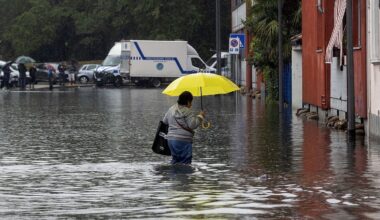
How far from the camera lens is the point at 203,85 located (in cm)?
1652

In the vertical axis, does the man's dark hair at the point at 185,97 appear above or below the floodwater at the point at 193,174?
above

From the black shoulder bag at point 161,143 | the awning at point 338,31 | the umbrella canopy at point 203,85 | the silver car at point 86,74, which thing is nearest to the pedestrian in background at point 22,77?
the silver car at point 86,74

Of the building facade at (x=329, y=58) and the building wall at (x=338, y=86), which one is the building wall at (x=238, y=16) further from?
the building wall at (x=338, y=86)

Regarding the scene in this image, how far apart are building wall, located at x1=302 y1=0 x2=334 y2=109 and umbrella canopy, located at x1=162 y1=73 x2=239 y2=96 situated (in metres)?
12.2

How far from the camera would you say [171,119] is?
16.1 m

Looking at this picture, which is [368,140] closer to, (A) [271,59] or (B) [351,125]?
(B) [351,125]

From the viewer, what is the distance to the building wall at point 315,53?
28938 millimetres

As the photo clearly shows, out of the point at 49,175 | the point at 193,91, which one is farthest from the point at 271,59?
the point at 49,175

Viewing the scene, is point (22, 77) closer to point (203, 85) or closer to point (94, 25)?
point (94, 25)

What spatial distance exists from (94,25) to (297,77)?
177ft

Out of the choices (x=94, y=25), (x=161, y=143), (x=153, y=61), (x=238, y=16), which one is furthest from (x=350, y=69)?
(x=94, y=25)

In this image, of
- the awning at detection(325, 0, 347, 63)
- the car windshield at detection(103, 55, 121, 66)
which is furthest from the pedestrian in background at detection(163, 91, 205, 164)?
the car windshield at detection(103, 55, 121, 66)

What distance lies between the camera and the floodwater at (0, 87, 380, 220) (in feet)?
37.2

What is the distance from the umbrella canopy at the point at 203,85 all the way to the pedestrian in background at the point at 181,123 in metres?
0.51
